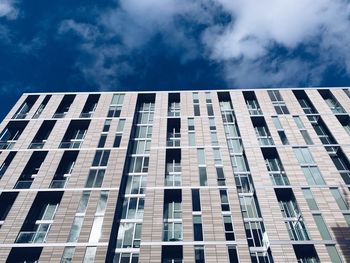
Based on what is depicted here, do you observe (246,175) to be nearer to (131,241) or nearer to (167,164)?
(167,164)

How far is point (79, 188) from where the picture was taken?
32719 millimetres

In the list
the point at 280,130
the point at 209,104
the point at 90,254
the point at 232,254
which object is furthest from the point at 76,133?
the point at 280,130

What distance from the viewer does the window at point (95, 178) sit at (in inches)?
1309

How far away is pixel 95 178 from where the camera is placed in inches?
1342

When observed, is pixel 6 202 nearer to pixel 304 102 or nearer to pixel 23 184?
pixel 23 184

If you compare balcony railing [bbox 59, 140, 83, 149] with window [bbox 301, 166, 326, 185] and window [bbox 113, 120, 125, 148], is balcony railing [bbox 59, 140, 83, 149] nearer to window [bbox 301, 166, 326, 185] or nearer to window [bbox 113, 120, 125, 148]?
window [bbox 113, 120, 125, 148]

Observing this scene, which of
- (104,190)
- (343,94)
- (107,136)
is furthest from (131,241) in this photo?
(343,94)

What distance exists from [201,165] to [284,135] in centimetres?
1160

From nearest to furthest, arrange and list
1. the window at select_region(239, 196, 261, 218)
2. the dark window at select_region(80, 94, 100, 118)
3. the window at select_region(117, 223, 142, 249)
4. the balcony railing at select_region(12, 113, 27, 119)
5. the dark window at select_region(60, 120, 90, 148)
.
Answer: the window at select_region(117, 223, 142, 249), the window at select_region(239, 196, 261, 218), the dark window at select_region(60, 120, 90, 148), the balcony railing at select_region(12, 113, 27, 119), the dark window at select_region(80, 94, 100, 118)

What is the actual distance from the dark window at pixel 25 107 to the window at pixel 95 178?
51.7 feet

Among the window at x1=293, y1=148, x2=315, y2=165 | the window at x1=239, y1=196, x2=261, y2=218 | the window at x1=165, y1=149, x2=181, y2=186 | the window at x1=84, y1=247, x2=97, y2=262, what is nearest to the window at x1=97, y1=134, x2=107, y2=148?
the window at x1=165, y1=149, x2=181, y2=186

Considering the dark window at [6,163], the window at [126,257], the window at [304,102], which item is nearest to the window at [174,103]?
the window at [304,102]

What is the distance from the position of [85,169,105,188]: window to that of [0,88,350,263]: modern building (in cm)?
14

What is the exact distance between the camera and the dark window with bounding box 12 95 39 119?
142ft
